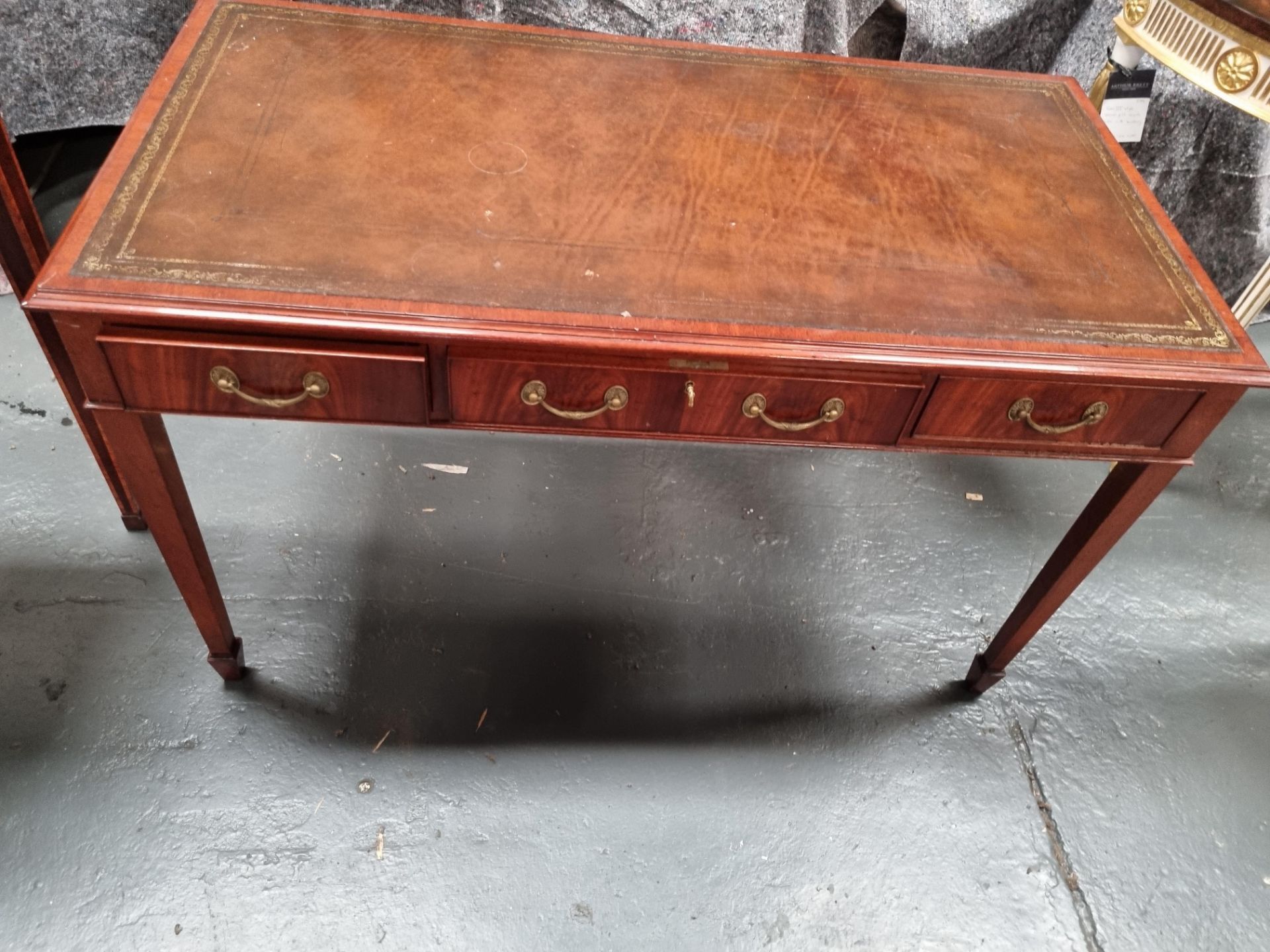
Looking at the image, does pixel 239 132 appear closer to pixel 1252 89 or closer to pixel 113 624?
pixel 113 624

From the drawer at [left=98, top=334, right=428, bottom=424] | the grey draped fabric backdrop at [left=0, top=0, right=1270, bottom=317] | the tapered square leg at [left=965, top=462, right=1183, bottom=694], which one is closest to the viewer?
the drawer at [left=98, top=334, right=428, bottom=424]

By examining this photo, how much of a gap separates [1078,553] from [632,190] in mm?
829

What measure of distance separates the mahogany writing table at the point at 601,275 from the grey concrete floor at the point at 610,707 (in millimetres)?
285

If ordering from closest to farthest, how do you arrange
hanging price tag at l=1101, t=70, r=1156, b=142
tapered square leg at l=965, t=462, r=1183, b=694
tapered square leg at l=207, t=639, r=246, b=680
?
tapered square leg at l=965, t=462, r=1183, b=694
tapered square leg at l=207, t=639, r=246, b=680
hanging price tag at l=1101, t=70, r=1156, b=142

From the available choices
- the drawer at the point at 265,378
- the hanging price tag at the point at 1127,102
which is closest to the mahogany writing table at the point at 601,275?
the drawer at the point at 265,378

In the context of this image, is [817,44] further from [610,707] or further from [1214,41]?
A: [610,707]

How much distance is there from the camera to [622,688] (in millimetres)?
1562

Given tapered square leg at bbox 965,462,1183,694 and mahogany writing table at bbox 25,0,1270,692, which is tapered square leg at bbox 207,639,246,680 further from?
tapered square leg at bbox 965,462,1183,694

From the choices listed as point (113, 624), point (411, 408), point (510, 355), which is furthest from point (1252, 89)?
point (113, 624)

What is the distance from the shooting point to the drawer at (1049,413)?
1.08 metres

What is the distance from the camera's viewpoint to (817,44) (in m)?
2.06

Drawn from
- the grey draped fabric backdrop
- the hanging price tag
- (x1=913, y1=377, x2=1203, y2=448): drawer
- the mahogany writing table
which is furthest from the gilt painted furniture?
(x1=913, y1=377, x2=1203, y2=448): drawer

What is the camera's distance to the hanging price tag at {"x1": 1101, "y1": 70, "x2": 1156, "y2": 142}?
1.75m

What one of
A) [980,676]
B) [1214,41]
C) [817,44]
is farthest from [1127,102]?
[980,676]
